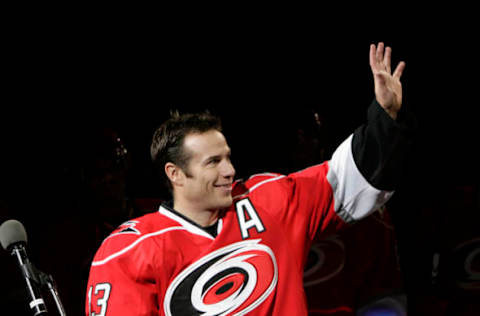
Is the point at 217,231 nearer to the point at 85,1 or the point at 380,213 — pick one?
the point at 380,213

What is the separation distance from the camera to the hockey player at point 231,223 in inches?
55.2

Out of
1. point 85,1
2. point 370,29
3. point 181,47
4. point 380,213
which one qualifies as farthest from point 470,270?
point 85,1

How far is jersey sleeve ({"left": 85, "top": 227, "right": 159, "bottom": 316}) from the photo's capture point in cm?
139

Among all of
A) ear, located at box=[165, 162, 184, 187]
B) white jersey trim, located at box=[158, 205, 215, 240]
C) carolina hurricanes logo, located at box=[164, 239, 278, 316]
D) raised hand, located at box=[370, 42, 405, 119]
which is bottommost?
carolina hurricanes logo, located at box=[164, 239, 278, 316]

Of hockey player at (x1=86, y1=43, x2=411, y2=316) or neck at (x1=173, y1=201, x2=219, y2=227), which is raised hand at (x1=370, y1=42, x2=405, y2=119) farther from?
neck at (x1=173, y1=201, x2=219, y2=227)

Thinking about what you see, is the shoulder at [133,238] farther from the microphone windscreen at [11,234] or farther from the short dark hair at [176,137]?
the microphone windscreen at [11,234]

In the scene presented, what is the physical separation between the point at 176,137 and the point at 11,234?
22.2 inches

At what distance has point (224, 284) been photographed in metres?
1.44

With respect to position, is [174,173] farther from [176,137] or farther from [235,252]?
[235,252]

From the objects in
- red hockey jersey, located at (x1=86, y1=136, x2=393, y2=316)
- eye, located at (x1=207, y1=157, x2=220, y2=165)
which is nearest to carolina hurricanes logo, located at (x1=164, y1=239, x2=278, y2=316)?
red hockey jersey, located at (x1=86, y1=136, x2=393, y2=316)

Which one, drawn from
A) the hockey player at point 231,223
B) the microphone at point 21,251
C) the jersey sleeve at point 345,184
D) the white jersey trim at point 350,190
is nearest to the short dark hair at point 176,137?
the hockey player at point 231,223

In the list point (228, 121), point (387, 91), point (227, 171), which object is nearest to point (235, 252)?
point (227, 171)

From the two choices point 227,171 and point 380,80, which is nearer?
point 380,80

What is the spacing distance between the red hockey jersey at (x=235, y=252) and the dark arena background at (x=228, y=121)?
2.48ft
